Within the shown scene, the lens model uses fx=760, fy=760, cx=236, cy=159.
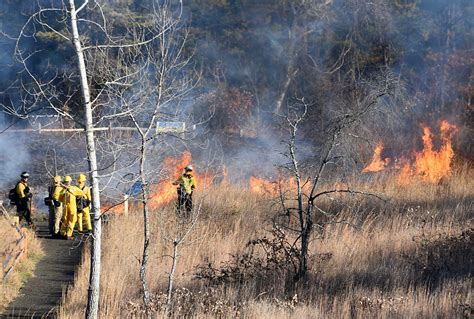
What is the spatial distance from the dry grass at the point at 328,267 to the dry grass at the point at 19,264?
982 mm

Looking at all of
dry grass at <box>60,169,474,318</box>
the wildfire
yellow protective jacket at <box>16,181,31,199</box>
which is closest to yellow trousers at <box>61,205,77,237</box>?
dry grass at <box>60,169,474,318</box>

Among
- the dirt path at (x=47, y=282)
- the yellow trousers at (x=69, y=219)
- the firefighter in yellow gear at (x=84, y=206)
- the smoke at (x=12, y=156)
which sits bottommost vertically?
the dirt path at (x=47, y=282)

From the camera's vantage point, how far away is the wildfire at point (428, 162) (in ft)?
69.1

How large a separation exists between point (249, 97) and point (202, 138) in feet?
12.7

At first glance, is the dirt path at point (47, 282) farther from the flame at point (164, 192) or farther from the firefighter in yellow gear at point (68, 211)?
the flame at point (164, 192)

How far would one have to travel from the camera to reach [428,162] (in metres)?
22.5

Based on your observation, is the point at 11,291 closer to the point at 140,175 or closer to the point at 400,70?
the point at 140,175

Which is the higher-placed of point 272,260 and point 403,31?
point 403,31

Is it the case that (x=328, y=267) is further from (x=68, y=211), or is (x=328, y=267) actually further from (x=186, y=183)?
(x=68, y=211)

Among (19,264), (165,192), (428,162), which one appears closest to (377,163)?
(428,162)

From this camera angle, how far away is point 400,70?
2988 cm

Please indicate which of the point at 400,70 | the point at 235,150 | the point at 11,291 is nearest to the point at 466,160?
the point at 400,70

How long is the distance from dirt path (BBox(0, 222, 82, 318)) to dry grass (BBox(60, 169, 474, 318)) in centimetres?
41

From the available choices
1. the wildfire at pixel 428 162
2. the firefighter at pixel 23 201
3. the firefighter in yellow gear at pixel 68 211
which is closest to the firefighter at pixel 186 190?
the firefighter in yellow gear at pixel 68 211
